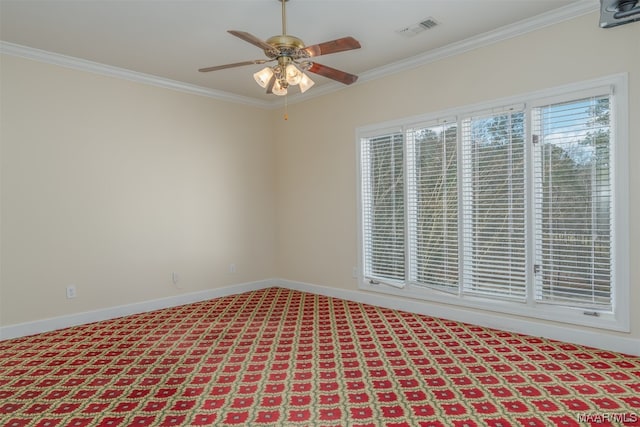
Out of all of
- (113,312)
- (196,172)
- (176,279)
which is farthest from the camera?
(196,172)

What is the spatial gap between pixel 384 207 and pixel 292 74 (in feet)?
8.35

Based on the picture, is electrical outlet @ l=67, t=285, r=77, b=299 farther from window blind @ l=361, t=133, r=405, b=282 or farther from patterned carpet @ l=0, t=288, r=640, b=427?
window blind @ l=361, t=133, r=405, b=282

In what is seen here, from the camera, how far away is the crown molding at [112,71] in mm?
4133

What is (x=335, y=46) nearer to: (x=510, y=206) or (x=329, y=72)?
(x=329, y=72)

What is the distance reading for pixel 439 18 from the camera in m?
3.70

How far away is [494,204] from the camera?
13.4 feet

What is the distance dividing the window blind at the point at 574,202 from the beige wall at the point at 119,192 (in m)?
4.08

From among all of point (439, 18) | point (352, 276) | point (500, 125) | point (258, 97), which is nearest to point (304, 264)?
point (352, 276)

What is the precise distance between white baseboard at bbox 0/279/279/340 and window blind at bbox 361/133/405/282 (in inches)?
84.3

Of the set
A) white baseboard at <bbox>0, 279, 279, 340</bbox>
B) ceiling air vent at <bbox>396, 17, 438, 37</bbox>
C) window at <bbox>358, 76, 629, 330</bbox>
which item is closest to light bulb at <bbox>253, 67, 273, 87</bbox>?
ceiling air vent at <bbox>396, 17, 438, 37</bbox>

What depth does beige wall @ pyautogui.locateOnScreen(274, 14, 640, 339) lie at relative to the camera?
10.9 feet

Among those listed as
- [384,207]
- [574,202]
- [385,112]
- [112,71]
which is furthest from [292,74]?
[112,71]

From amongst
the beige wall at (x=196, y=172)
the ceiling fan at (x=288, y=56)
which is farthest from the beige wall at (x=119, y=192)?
the ceiling fan at (x=288, y=56)

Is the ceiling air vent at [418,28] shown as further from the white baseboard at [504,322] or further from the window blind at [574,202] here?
the white baseboard at [504,322]
